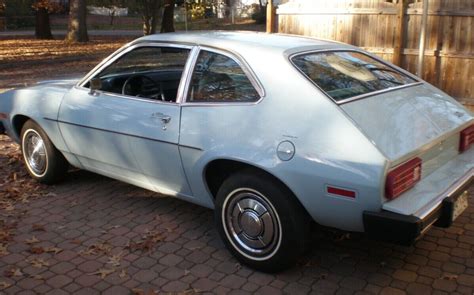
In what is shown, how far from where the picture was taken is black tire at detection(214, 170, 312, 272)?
137 inches

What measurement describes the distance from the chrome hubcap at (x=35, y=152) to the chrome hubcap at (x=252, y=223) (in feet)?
8.44

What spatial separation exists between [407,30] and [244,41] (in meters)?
5.10

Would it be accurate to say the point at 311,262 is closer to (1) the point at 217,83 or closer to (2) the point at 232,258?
(2) the point at 232,258

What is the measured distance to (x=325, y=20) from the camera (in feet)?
30.6

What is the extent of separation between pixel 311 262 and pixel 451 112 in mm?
1556

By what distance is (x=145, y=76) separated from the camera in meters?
5.03

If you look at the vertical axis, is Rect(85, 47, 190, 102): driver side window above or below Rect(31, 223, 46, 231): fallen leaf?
above

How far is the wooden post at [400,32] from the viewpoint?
325 inches

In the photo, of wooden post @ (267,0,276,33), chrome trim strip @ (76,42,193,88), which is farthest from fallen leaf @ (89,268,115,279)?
wooden post @ (267,0,276,33)

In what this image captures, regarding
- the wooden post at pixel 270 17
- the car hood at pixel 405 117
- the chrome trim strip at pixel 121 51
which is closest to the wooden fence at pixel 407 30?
the wooden post at pixel 270 17

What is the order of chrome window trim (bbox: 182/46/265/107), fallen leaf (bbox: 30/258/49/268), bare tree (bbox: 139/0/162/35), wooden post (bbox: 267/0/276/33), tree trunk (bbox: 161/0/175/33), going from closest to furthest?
chrome window trim (bbox: 182/46/265/107), fallen leaf (bbox: 30/258/49/268), wooden post (bbox: 267/0/276/33), bare tree (bbox: 139/0/162/35), tree trunk (bbox: 161/0/175/33)

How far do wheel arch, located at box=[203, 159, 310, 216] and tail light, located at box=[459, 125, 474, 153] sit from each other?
140 centimetres

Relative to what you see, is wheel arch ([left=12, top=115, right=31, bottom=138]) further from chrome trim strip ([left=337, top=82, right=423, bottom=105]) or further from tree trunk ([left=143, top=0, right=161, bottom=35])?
tree trunk ([left=143, top=0, right=161, bottom=35])

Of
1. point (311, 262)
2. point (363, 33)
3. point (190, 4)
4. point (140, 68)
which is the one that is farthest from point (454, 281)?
point (190, 4)
